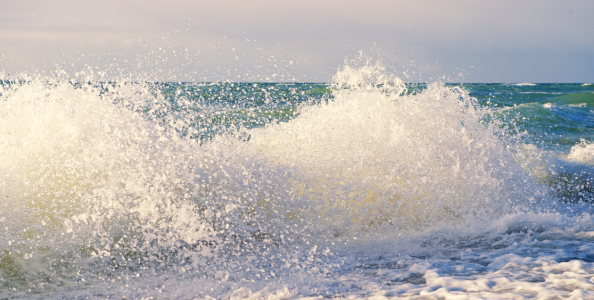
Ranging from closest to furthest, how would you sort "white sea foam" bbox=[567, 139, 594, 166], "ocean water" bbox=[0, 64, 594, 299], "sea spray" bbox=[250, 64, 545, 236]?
"ocean water" bbox=[0, 64, 594, 299], "sea spray" bbox=[250, 64, 545, 236], "white sea foam" bbox=[567, 139, 594, 166]

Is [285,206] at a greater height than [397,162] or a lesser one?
lesser

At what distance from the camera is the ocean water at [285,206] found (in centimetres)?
264

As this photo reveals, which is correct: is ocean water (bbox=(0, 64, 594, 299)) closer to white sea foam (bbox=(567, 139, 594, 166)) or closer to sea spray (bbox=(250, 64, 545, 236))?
sea spray (bbox=(250, 64, 545, 236))

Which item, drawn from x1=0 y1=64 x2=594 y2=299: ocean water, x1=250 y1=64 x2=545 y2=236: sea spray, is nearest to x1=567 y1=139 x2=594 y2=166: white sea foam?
x1=0 y1=64 x2=594 y2=299: ocean water

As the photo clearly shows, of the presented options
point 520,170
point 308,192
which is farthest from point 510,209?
point 308,192

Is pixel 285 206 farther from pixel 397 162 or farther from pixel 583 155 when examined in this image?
pixel 583 155

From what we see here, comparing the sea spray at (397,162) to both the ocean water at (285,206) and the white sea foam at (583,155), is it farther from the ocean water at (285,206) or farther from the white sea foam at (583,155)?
the white sea foam at (583,155)

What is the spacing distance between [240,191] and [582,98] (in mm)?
16738

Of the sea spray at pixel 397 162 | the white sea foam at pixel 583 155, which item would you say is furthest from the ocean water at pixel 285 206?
the white sea foam at pixel 583 155

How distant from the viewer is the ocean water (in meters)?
2.64

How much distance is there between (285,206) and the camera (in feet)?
12.1

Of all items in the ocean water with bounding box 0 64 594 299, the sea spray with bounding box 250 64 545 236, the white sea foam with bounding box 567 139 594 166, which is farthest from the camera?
the white sea foam with bounding box 567 139 594 166

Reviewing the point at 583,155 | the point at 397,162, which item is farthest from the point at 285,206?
the point at 583,155

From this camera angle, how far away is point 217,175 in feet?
12.3
